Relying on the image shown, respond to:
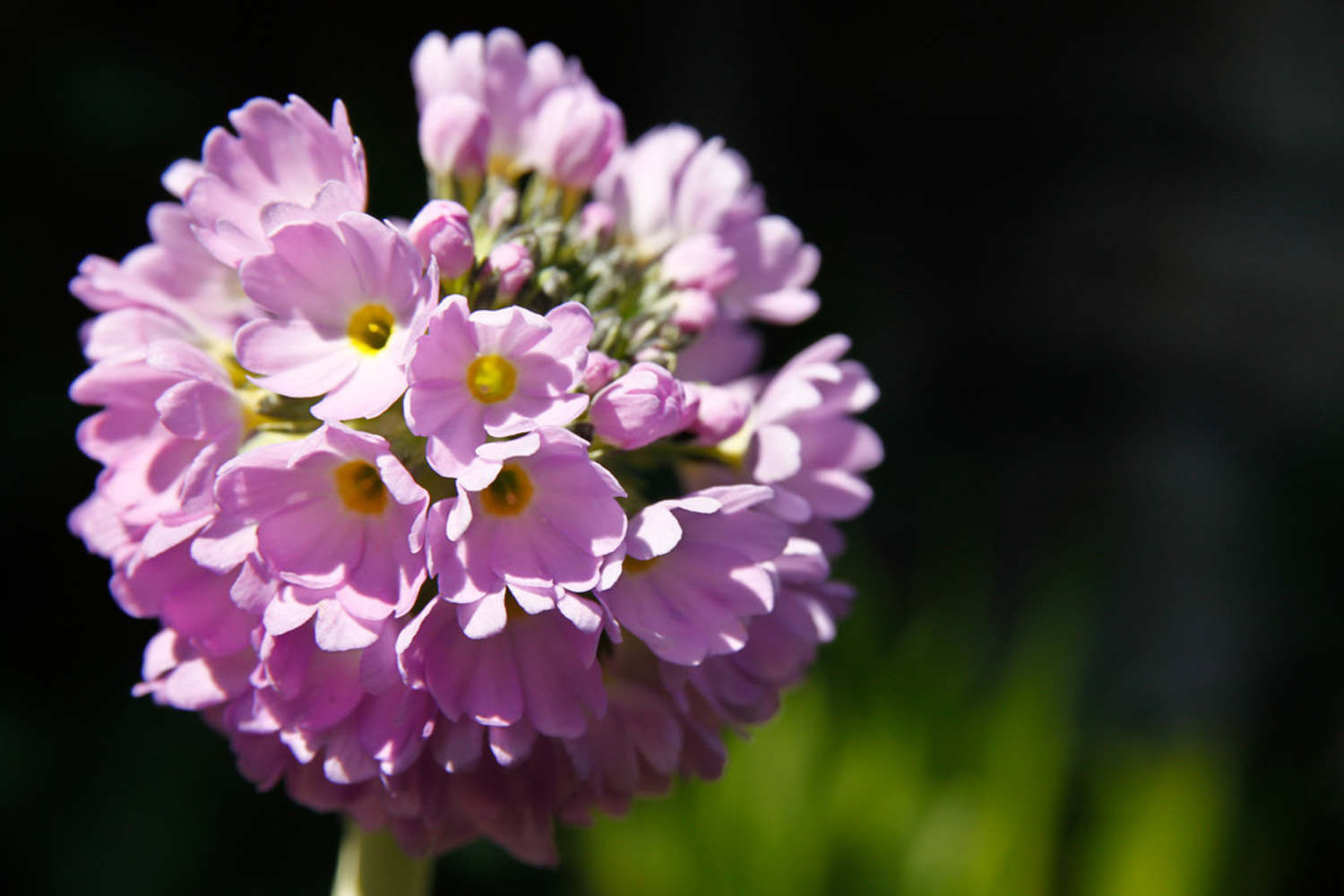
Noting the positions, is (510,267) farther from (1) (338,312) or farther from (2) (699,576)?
(2) (699,576)

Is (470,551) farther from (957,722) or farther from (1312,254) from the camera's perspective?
(1312,254)

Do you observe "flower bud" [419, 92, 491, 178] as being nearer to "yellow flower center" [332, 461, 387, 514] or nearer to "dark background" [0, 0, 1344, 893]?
"yellow flower center" [332, 461, 387, 514]

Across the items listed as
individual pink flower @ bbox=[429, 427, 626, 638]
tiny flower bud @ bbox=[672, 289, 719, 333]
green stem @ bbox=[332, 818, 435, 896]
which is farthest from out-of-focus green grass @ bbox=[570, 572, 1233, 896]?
individual pink flower @ bbox=[429, 427, 626, 638]

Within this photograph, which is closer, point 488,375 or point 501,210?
point 488,375

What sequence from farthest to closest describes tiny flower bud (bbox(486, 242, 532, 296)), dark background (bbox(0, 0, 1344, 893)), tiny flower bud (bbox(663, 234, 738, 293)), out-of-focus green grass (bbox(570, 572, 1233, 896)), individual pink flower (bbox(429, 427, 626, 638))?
dark background (bbox(0, 0, 1344, 893))
out-of-focus green grass (bbox(570, 572, 1233, 896))
tiny flower bud (bbox(663, 234, 738, 293))
tiny flower bud (bbox(486, 242, 532, 296))
individual pink flower (bbox(429, 427, 626, 638))

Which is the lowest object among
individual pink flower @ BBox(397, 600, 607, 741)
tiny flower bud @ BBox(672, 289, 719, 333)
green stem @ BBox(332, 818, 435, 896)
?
green stem @ BBox(332, 818, 435, 896)

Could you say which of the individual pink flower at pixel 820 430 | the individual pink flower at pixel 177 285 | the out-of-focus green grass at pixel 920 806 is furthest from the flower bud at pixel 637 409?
the out-of-focus green grass at pixel 920 806

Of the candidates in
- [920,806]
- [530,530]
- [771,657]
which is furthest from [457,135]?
[920,806]
